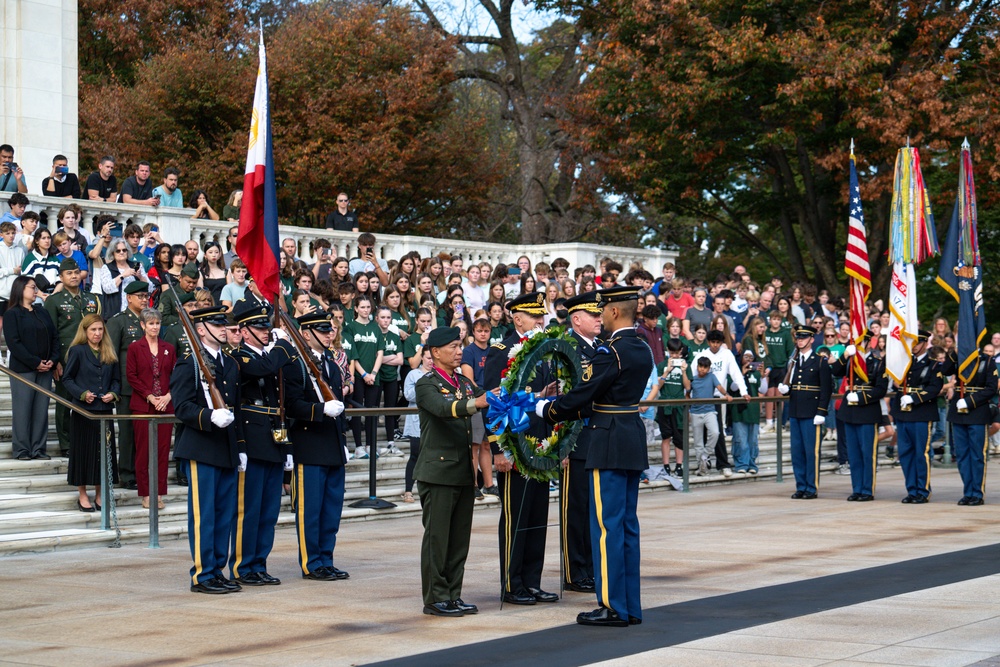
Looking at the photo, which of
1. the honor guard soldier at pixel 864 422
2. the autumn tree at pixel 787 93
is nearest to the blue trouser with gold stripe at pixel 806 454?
the honor guard soldier at pixel 864 422

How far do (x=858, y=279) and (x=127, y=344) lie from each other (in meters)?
8.56

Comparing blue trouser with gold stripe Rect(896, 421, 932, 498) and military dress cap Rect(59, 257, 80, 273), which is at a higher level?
military dress cap Rect(59, 257, 80, 273)

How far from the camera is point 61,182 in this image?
19484 mm

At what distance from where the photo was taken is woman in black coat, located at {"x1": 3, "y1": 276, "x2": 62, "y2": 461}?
13.7m

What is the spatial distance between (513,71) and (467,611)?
2809 centimetres

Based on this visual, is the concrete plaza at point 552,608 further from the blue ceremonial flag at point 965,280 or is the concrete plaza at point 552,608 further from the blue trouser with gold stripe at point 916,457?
the blue ceremonial flag at point 965,280

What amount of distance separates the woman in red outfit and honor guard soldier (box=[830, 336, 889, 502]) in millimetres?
7696

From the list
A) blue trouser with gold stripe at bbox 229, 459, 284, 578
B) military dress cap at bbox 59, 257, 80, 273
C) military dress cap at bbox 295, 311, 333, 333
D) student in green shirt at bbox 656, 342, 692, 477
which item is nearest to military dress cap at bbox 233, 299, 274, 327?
military dress cap at bbox 295, 311, 333, 333

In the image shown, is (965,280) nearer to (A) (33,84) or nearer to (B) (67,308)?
(B) (67,308)

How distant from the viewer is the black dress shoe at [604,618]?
8336 mm

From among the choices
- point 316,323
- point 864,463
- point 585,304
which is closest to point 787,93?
point 864,463

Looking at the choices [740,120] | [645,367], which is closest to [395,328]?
[645,367]

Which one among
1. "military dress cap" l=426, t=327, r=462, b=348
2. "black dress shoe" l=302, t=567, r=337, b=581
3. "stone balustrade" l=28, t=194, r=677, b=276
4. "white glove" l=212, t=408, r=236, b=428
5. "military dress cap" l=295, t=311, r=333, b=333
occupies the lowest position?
"black dress shoe" l=302, t=567, r=337, b=581

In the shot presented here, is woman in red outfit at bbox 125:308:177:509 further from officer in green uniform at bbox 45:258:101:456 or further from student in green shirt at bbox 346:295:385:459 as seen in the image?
student in green shirt at bbox 346:295:385:459
